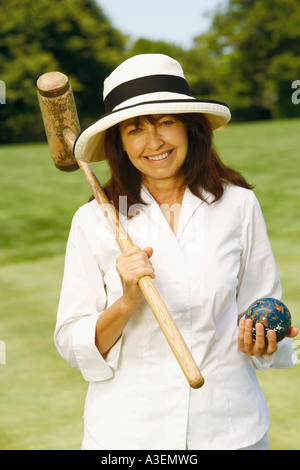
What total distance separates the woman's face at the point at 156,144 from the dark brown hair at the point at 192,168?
0.16 ft

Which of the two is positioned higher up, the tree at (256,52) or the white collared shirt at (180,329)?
the white collared shirt at (180,329)

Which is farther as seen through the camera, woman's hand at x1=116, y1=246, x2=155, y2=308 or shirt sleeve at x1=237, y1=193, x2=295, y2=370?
shirt sleeve at x1=237, y1=193, x2=295, y2=370

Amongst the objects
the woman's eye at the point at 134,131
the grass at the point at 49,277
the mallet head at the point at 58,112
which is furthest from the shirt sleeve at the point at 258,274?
the grass at the point at 49,277

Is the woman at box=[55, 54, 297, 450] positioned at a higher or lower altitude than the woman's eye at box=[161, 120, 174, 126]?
lower

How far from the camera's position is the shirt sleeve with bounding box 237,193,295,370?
2.03 m

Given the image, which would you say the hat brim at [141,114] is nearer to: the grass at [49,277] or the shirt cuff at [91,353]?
the shirt cuff at [91,353]

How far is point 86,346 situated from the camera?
1.94 metres

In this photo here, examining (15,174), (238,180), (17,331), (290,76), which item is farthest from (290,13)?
(238,180)

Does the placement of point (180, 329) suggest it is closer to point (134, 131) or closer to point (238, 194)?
point (238, 194)

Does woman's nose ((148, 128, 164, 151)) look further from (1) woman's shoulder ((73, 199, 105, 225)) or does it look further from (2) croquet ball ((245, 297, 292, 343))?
(2) croquet ball ((245, 297, 292, 343))

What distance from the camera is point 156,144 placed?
196 cm

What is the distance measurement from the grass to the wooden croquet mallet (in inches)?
73.2

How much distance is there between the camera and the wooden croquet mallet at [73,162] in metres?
1.76

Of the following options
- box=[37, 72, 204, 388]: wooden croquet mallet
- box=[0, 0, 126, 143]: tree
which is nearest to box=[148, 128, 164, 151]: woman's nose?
box=[37, 72, 204, 388]: wooden croquet mallet
